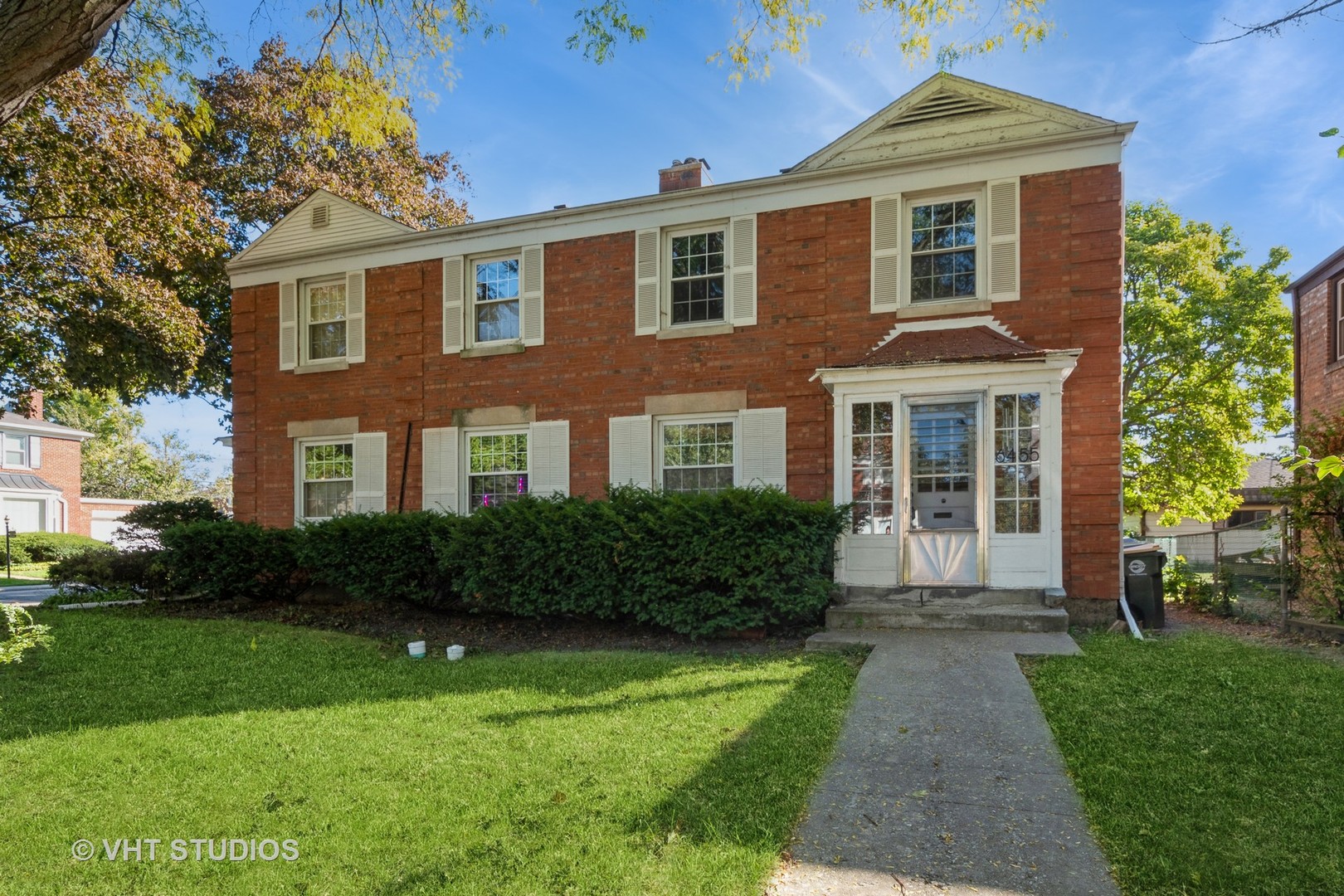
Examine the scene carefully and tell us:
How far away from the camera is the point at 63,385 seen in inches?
617

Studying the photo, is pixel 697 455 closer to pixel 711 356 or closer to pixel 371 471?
pixel 711 356

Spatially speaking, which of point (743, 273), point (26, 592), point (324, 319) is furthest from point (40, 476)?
point (743, 273)

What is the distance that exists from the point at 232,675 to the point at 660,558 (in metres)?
4.14

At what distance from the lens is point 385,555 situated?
9.77 m

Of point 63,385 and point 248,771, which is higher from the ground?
point 63,385

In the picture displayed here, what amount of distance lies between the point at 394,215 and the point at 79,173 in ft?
22.5

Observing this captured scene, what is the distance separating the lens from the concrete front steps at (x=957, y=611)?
25.5ft

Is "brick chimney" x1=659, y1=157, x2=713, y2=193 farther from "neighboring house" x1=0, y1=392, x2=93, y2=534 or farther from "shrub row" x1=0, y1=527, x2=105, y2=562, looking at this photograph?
"neighboring house" x1=0, y1=392, x2=93, y2=534

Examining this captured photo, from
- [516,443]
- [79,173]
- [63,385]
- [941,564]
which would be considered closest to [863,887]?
[941,564]

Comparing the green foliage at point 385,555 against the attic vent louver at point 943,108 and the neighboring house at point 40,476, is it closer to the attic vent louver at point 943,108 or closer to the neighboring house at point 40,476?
the attic vent louver at point 943,108

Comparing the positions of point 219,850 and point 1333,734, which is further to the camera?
point 1333,734

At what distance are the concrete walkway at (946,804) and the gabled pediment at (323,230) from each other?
1048cm

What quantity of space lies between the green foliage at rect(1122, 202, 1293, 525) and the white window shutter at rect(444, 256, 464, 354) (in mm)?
15668

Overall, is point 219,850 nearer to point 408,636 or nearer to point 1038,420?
point 408,636
